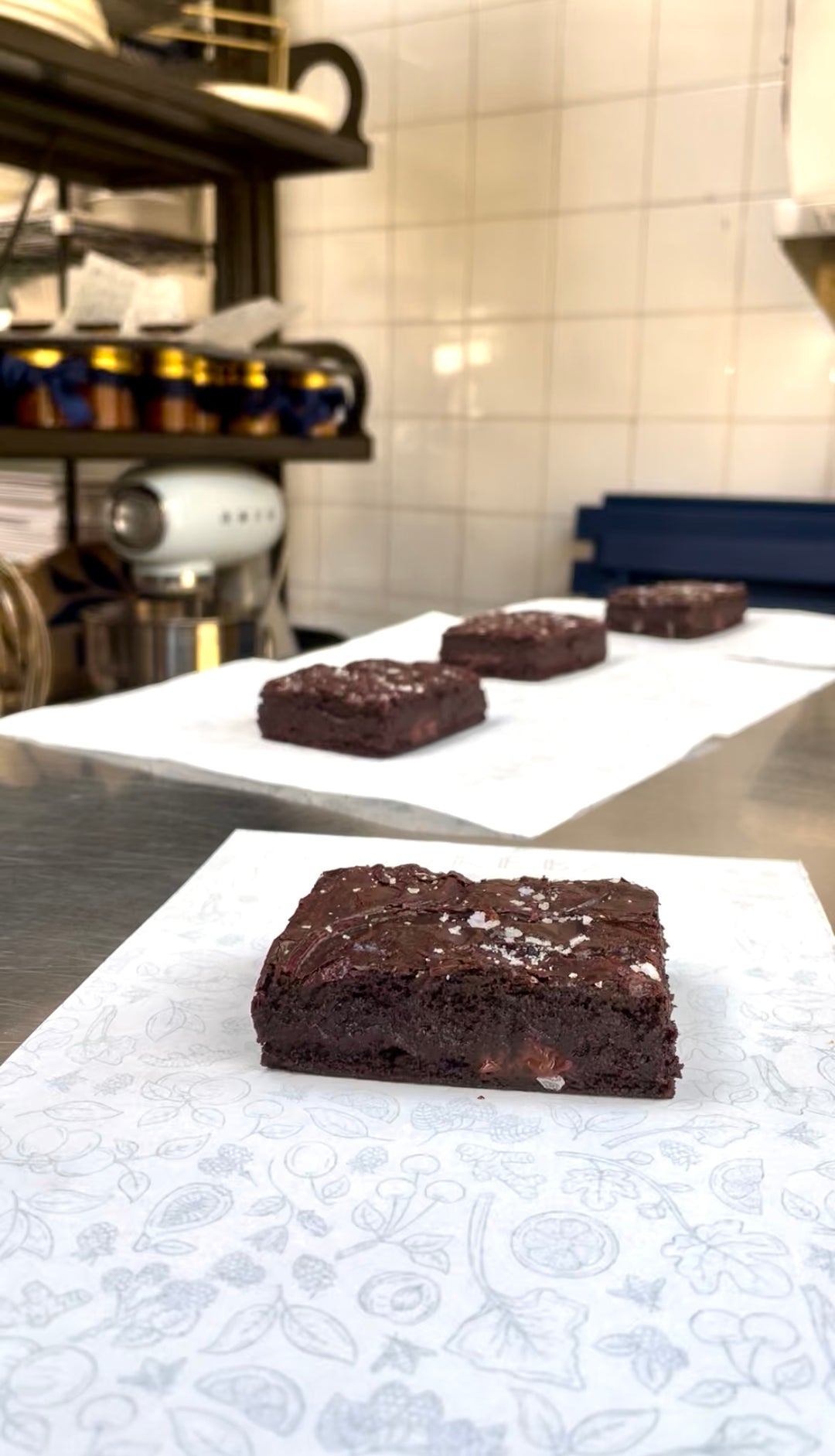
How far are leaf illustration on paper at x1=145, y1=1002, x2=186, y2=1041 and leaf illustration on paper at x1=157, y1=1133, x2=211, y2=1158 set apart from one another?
0.30 ft

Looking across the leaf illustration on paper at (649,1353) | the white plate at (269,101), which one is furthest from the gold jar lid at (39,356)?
the leaf illustration on paper at (649,1353)

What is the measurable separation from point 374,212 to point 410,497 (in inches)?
28.6

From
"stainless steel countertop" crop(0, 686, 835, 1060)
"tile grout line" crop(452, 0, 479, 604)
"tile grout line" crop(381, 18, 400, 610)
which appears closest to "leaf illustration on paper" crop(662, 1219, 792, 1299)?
"stainless steel countertop" crop(0, 686, 835, 1060)

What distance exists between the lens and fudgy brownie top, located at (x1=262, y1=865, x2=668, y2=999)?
0.60m

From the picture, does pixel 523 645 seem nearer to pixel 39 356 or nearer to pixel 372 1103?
pixel 39 356

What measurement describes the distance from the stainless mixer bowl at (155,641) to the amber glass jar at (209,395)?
308 millimetres

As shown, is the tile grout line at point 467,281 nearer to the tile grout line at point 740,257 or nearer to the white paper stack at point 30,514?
the tile grout line at point 740,257

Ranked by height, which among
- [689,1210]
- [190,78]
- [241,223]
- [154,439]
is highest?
[190,78]

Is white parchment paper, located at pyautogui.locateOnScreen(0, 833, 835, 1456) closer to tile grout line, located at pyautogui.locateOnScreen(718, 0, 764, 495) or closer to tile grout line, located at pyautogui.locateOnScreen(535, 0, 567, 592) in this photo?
tile grout line, located at pyautogui.locateOnScreen(718, 0, 764, 495)

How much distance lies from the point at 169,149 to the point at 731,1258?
87.8 inches

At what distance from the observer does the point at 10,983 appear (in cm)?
68

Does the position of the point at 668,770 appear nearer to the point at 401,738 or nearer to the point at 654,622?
the point at 401,738

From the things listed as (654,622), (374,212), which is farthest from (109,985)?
(374,212)

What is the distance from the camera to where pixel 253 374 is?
213 cm
